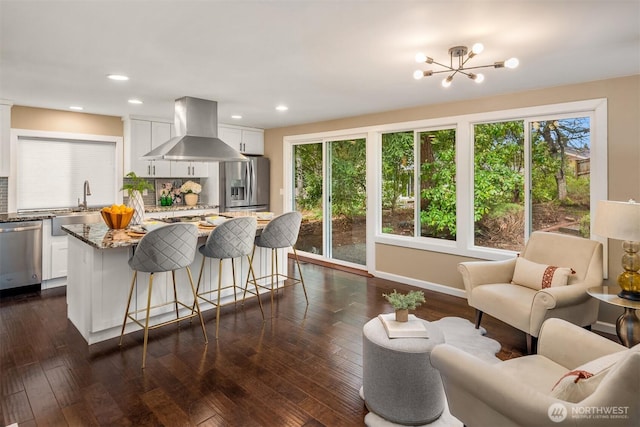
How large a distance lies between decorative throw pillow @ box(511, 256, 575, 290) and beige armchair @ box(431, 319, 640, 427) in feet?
3.95

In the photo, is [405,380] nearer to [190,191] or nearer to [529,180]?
[529,180]

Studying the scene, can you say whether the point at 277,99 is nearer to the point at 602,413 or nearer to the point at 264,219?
the point at 264,219

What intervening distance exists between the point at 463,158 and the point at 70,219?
496 centimetres

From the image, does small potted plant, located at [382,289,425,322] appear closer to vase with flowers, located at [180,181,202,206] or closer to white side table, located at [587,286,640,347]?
white side table, located at [587,286,640,347]

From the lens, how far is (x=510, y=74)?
321 centimetres

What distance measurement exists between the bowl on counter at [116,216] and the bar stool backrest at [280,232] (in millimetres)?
1273

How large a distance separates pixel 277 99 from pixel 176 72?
1.31 m

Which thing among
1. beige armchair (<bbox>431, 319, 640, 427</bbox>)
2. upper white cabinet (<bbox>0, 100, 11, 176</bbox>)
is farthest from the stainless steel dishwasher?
beige armchair (<bbox>431, 319, 640, 427</bbox>)

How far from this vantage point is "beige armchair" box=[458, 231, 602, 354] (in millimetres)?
2664

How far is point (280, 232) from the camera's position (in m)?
3.68

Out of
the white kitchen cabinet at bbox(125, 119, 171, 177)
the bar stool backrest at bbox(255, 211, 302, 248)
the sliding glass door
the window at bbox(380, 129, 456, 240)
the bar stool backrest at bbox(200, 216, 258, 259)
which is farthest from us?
the sliding glass door

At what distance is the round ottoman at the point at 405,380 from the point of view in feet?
6.44

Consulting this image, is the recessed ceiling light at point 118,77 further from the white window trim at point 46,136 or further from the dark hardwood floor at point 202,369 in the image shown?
the dark hardwood floor at point 202,369

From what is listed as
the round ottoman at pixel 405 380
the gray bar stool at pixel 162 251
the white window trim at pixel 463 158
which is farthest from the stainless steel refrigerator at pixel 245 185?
the round ottoman at pixel 405 380
